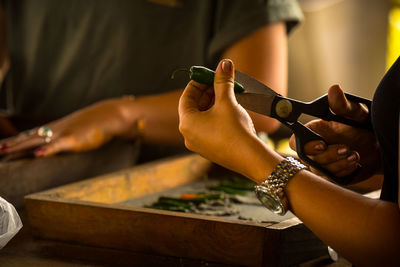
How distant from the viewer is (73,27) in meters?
1.84

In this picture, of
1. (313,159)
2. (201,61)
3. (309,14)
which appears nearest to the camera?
(313,159)

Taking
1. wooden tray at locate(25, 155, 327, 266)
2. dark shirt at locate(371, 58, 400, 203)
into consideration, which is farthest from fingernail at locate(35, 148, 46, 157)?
dark shirt at locate(371, 58, 400, 203)

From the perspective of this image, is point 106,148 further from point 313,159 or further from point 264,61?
point 313,159

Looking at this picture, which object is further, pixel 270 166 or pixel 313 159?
pixel 313 159

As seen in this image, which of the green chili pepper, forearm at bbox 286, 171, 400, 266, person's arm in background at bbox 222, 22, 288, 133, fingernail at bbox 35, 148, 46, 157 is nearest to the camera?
forearm at bbox 286, 171, 400, 266

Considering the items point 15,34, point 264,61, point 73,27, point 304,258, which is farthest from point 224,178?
point 15,34

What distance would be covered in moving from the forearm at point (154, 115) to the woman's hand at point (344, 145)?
2.38ft

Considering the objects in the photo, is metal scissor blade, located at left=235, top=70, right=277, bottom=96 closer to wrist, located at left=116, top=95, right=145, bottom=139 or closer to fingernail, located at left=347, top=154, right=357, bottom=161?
fingernail, located at left=347, top=154, right=357, bottom=161

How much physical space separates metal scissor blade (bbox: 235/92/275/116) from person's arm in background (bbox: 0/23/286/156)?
2.22 feet

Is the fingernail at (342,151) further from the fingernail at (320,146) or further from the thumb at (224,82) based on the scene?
the thumb at (224,82)

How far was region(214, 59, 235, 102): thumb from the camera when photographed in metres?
0.73

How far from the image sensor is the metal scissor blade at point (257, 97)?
792 millimetres

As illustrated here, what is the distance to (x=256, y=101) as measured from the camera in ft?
2.61

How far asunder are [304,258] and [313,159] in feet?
0.54
